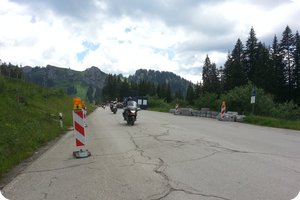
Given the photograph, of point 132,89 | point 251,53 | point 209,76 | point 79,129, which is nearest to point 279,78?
point 251,53

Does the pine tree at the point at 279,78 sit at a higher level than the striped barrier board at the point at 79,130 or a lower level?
higher

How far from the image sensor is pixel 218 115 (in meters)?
32.1

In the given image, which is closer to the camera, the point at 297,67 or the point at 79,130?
the point at 79,130

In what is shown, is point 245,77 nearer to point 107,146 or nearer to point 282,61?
point 282,61

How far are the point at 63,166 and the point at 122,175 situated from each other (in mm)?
2393

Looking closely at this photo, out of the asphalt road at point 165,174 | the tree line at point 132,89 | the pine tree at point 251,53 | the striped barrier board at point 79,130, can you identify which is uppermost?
the pine tree at point 251,53

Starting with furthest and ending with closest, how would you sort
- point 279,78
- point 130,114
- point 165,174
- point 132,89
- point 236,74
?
point 132,89
point 236,74
point 279,78
point 130,114
point 165,174

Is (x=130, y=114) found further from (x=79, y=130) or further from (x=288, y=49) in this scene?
(x=288, y=49)

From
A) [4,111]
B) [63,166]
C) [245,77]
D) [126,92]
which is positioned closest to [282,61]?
[245,77]

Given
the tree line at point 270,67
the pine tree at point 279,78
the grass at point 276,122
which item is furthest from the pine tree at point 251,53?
the grass at point 276,122

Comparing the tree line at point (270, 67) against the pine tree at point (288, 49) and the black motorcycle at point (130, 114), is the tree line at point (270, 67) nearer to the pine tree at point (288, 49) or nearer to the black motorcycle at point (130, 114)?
the pine tree at point (288, 49)

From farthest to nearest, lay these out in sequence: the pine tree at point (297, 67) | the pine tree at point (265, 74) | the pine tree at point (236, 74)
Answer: the pine tree at point (236, 74) < the pine tree at point (297, 67) < the pine tree at point (265, 74)

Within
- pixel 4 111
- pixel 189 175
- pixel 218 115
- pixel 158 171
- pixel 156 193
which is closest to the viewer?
pixel 156 193

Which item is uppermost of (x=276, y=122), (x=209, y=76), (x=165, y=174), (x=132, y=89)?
(x=209, y=76)
